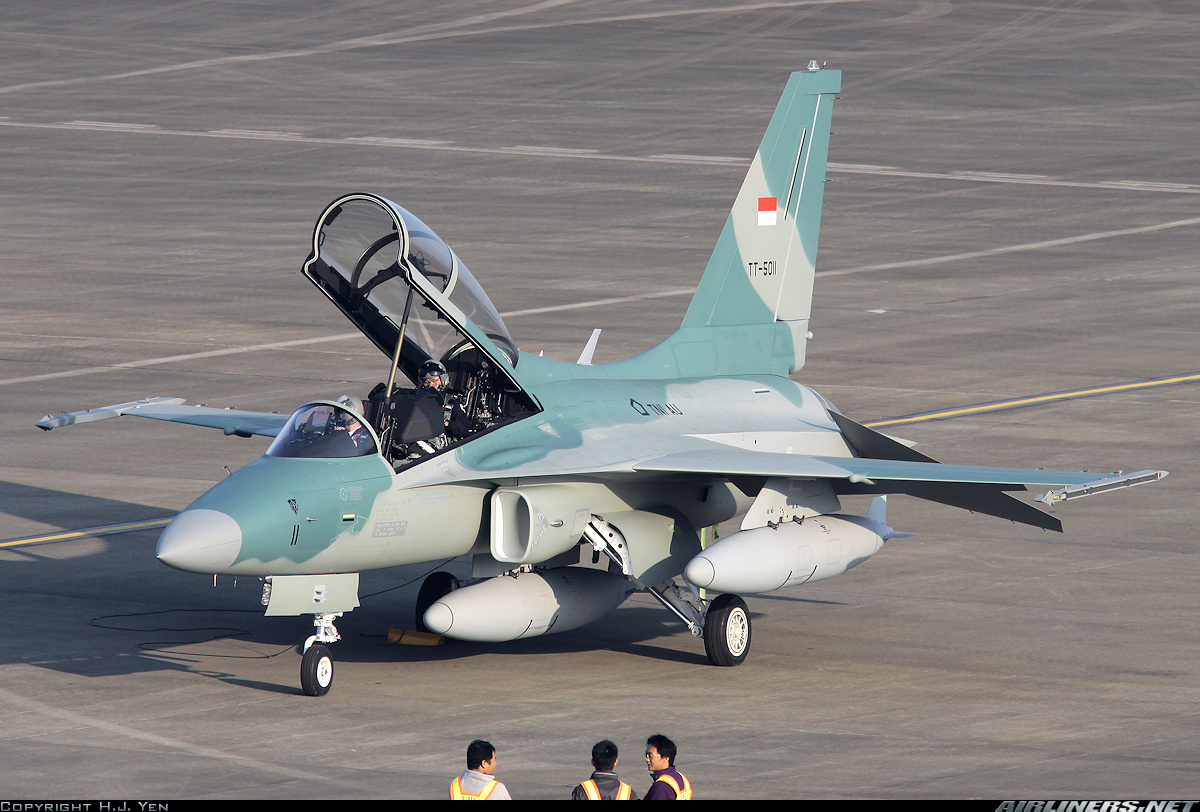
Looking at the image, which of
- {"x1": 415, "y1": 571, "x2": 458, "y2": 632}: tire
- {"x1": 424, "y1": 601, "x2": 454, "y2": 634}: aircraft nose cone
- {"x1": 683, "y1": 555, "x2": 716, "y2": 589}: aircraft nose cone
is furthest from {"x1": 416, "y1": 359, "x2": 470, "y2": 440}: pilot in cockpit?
{"x1": 683, "y1": 555, "x2": 716, "y2": 589}: aircraft nose cone

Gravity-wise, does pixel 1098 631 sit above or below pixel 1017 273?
below

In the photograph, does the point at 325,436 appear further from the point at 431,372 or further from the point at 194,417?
the point at 194,417

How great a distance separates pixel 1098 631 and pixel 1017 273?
2335 centimetres

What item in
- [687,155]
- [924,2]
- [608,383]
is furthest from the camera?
[924,2]

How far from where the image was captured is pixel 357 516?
16.3 metres

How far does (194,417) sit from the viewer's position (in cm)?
2073

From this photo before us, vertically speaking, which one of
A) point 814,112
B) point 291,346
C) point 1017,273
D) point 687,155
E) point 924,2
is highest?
point 924,2

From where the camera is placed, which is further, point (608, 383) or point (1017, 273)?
point (1017, 273)

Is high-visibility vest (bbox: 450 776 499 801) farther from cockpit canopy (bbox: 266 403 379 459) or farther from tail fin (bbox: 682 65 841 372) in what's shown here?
tail fin (bbox: 682 65 841 372)

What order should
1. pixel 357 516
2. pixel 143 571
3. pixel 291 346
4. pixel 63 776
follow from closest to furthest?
1. pixel 63 776
2. pixel 357 516
3. pixel 143 571
4. pixel 291 346

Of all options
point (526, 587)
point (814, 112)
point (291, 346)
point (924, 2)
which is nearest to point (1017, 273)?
point (291, 346)

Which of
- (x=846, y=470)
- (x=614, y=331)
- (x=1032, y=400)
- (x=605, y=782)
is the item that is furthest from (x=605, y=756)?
(x=614, y=331)

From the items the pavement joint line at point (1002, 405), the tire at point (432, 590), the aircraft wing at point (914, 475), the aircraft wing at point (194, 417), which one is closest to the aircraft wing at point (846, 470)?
the aircraft wing at point (914, 475)

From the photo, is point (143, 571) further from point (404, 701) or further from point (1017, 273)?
point (1017, 273)
